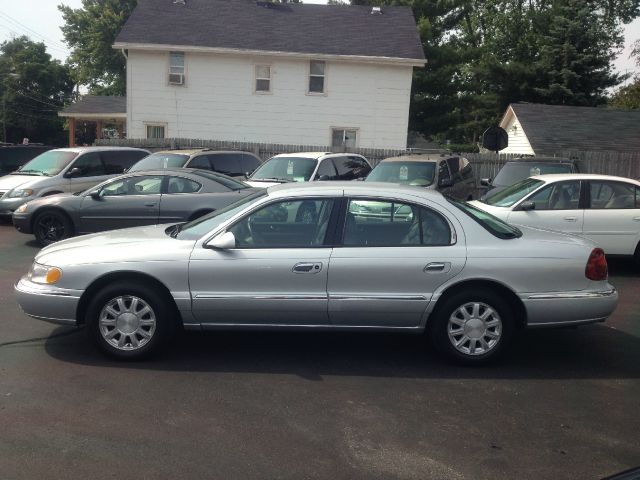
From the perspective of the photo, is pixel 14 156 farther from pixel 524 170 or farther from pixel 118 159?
pixel 524 170

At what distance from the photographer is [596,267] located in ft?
20.0

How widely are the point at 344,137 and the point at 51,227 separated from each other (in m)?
16.4

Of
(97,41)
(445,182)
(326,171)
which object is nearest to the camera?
(445,182)

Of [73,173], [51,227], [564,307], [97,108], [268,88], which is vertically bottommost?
[51,227]

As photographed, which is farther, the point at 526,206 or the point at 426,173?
the point at 426,173

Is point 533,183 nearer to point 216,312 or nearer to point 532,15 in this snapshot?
point 216,312

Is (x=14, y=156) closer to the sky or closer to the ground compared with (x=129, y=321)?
closer to the sky

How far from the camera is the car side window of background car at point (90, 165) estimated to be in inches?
583

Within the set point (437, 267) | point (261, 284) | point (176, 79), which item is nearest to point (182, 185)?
point (261, 284)

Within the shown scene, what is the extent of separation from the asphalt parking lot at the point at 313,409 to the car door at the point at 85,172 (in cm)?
790

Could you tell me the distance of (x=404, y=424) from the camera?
4.86 meters

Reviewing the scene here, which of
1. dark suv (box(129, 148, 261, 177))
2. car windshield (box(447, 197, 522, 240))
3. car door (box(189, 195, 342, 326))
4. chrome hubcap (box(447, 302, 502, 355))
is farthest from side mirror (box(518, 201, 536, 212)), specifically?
dark suv (box(129, 148, 261, 177))

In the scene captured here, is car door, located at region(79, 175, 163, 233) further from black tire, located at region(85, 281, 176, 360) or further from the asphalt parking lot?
black tire, located at region(85, 281, 176, 360)

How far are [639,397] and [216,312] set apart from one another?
136 inches
